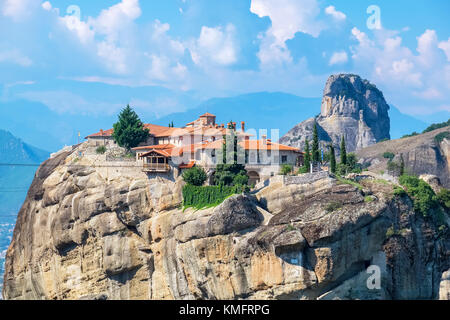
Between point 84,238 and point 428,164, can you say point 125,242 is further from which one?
point 428,164

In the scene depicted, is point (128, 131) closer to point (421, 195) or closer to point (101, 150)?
point (101, 150)

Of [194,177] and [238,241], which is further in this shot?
[194,177]

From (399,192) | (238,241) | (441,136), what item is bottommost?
(238,241)

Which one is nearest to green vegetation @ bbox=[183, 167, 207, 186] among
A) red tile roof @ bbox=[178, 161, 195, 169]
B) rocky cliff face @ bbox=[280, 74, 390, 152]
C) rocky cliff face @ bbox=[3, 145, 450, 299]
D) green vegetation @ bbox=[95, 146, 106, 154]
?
rocky cliff face @ bbox=[3, 145, 450, 299]

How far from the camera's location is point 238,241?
60.7m

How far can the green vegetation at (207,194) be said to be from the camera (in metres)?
63.9

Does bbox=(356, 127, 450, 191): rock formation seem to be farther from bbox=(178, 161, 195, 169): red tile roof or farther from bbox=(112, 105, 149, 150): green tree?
bbox=(178, 161, 195, 169): red tile roof

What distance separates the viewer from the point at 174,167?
69.6 m

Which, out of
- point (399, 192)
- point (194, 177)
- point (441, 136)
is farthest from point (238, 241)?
point (441, 136)

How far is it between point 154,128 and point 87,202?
1461cm

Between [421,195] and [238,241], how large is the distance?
16.7 meters

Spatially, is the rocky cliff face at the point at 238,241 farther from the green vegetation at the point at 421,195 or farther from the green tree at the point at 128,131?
the green tree at the point at 128,131

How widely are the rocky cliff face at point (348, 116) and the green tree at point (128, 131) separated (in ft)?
291

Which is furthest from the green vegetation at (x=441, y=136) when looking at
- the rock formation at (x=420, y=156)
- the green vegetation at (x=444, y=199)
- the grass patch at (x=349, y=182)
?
the grass patch at (x=349, y=182)
